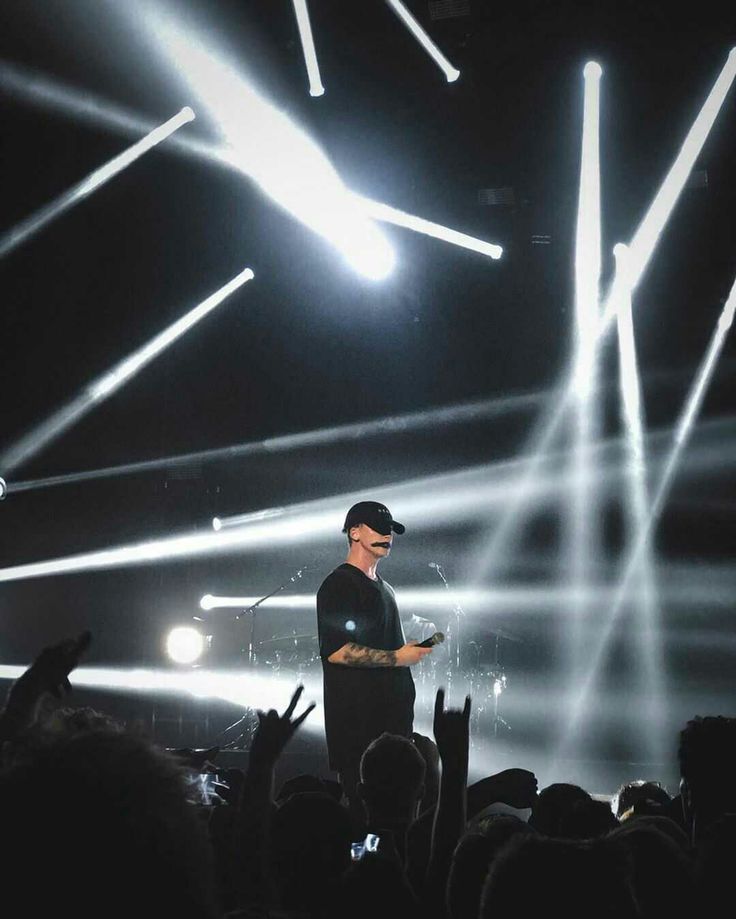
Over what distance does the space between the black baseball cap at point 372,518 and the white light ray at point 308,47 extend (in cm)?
401

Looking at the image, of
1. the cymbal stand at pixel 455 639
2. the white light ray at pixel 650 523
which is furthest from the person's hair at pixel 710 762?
the white light ray at pixel 650 523

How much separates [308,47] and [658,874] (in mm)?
6200

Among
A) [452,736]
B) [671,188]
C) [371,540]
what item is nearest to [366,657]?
[371,540]

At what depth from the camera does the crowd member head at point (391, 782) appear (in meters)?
2.09

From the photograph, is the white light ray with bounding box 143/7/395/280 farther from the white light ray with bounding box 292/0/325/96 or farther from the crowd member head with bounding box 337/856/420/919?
the crowd member head with bounding box 337/856/420/919

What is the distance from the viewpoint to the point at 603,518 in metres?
8.78

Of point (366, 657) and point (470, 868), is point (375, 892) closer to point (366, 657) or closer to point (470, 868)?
point (470, 868)

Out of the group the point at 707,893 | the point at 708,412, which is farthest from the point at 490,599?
the point at 707,893

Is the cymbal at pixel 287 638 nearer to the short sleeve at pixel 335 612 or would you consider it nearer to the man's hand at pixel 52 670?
the short sleeve at pixel 335 612

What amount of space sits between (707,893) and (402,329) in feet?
24.9

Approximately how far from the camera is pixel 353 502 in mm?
9273

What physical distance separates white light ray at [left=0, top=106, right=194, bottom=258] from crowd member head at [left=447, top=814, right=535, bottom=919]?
6.50m

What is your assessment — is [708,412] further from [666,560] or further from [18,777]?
[18,777]

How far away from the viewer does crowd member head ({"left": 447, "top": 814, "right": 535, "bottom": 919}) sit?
1.53 metres
